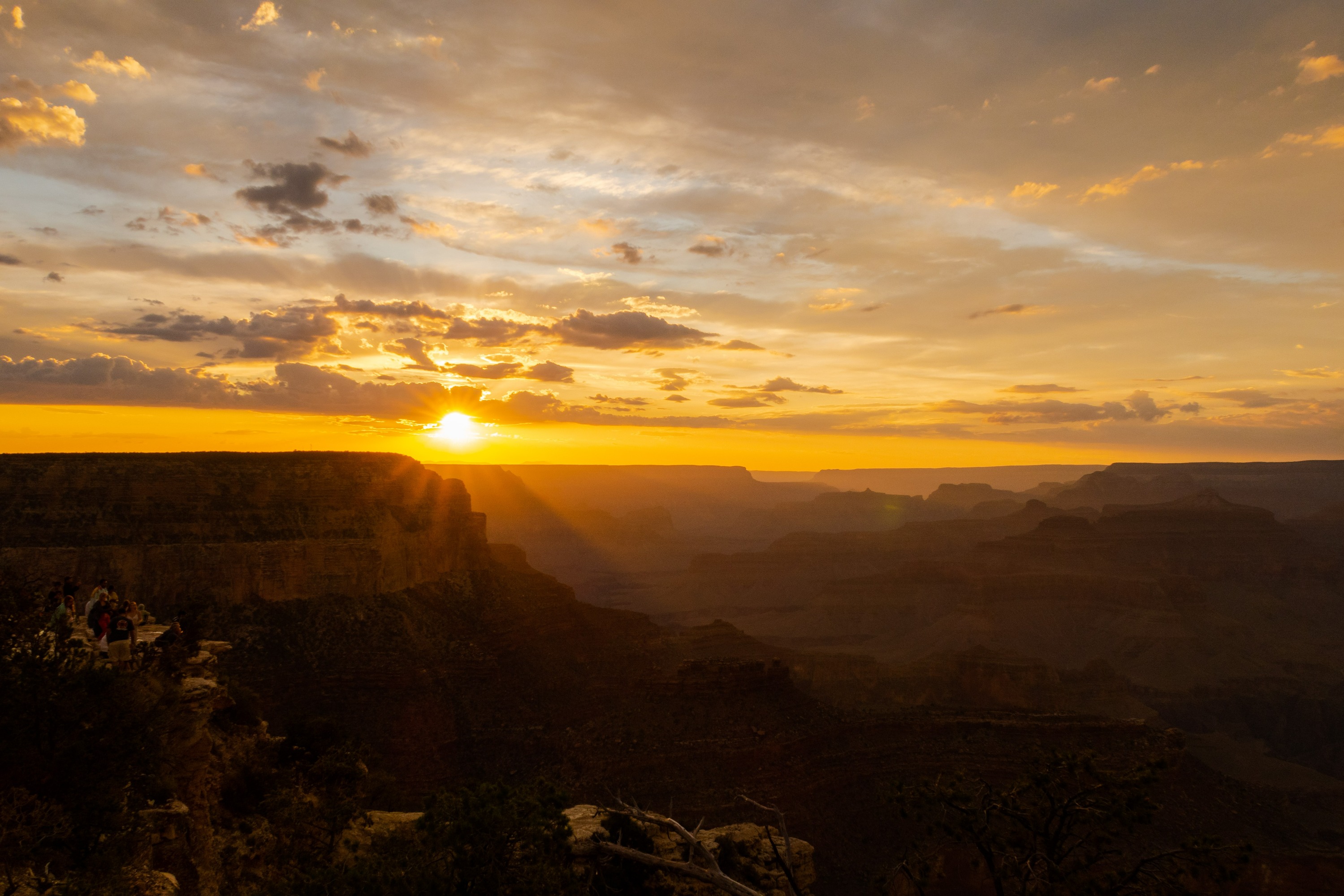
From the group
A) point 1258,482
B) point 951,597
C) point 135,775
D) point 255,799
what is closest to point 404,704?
point 255,799

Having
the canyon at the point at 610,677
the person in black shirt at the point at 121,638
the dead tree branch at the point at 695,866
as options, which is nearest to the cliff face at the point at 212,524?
the canyon at the point at 610,677

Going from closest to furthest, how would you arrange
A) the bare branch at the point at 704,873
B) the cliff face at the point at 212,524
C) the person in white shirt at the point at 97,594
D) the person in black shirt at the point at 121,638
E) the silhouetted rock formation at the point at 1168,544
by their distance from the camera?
the bare branch at the point at 704,873, the person in black shirt at the point at 121,638, the person in white shirt at the point at 97,594, the cliff face at the point at 212,524, the silhouetted rock formation at the point at 1168,544

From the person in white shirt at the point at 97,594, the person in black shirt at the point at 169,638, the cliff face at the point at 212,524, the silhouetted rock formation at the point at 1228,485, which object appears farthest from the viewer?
the silhouetted rock formation at the point at 1228,485

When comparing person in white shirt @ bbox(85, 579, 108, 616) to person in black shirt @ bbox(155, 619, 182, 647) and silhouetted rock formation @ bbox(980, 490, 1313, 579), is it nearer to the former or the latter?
person in black shirt @ bbox(155, 619, 182, 647)

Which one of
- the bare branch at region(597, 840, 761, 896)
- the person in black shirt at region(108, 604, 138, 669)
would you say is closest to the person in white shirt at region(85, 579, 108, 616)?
the person in black shirt at region(108, 604, 138, 669)

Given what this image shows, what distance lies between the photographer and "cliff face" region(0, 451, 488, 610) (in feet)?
139

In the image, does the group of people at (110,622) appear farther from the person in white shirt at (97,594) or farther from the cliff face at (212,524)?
the cliff face at (212,524)

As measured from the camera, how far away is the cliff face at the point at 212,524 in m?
42.4

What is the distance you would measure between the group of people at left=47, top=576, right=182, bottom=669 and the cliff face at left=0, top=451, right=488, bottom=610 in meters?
20.6

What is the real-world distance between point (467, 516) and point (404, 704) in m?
23.2

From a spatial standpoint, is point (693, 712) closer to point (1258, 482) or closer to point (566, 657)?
point (566, 657)

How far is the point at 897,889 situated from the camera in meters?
31.4

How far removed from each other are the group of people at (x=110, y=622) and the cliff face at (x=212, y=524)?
811 inches

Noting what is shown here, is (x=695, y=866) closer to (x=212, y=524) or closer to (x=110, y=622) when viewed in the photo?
(x=110, y=622)
